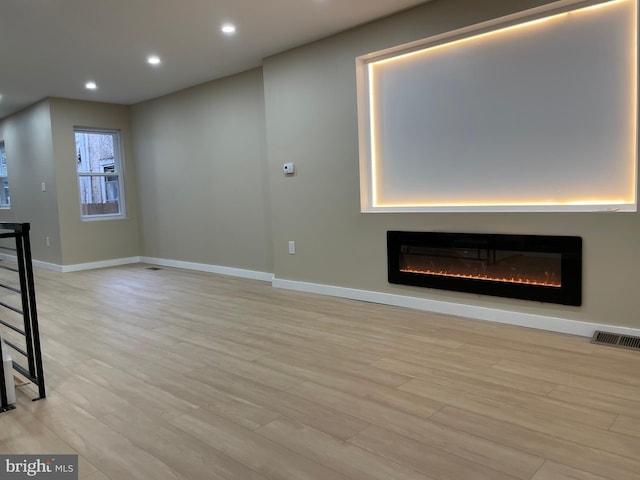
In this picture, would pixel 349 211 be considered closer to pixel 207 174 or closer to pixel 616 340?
pixel 616 340

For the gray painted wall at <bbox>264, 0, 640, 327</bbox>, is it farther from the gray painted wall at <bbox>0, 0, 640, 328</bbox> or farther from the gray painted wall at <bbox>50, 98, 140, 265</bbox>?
the gray painted wall at <bbox>50, 98, 140, 265</bbox>

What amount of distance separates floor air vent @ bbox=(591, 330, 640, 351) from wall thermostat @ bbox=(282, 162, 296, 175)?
9.79 feet

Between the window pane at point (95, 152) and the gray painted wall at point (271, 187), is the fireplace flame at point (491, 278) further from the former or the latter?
the window pane at point (95, 152)

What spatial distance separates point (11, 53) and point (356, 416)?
466 cm

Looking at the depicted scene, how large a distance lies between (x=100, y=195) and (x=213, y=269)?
2.48 metres

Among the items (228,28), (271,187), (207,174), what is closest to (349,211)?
(271,187)

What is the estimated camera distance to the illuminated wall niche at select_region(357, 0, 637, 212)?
303cm

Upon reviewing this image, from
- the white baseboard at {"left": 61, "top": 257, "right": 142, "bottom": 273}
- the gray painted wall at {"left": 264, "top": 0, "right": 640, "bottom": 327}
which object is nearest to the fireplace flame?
the gray painted wall at {"left": 264, "top": 0, "right": 640, "bottom": 327}

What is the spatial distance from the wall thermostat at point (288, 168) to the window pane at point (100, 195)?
3.75 m

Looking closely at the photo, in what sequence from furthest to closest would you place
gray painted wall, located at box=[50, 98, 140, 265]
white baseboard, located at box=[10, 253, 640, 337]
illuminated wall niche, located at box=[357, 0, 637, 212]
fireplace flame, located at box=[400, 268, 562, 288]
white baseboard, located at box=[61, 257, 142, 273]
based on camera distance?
white baseboard, located at box=[61, 257, 142, 273], gray painted wall, located at box=[50, 98, 140, 265], fireplace flame, located at box=[400, 268, 562, 288], white baseboard, located at box=[10, 253, 640, 337], illuminated wall niche, located at box=[357, 0, 637, 212]

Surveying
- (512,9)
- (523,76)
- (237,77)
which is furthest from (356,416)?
(237,77)

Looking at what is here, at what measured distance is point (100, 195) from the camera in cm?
721

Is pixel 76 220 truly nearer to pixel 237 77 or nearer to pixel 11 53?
pixel 11 53

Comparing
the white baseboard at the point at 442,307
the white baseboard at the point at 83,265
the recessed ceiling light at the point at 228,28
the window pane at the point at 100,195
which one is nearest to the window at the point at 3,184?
the white baseboard at the point at 83,265
